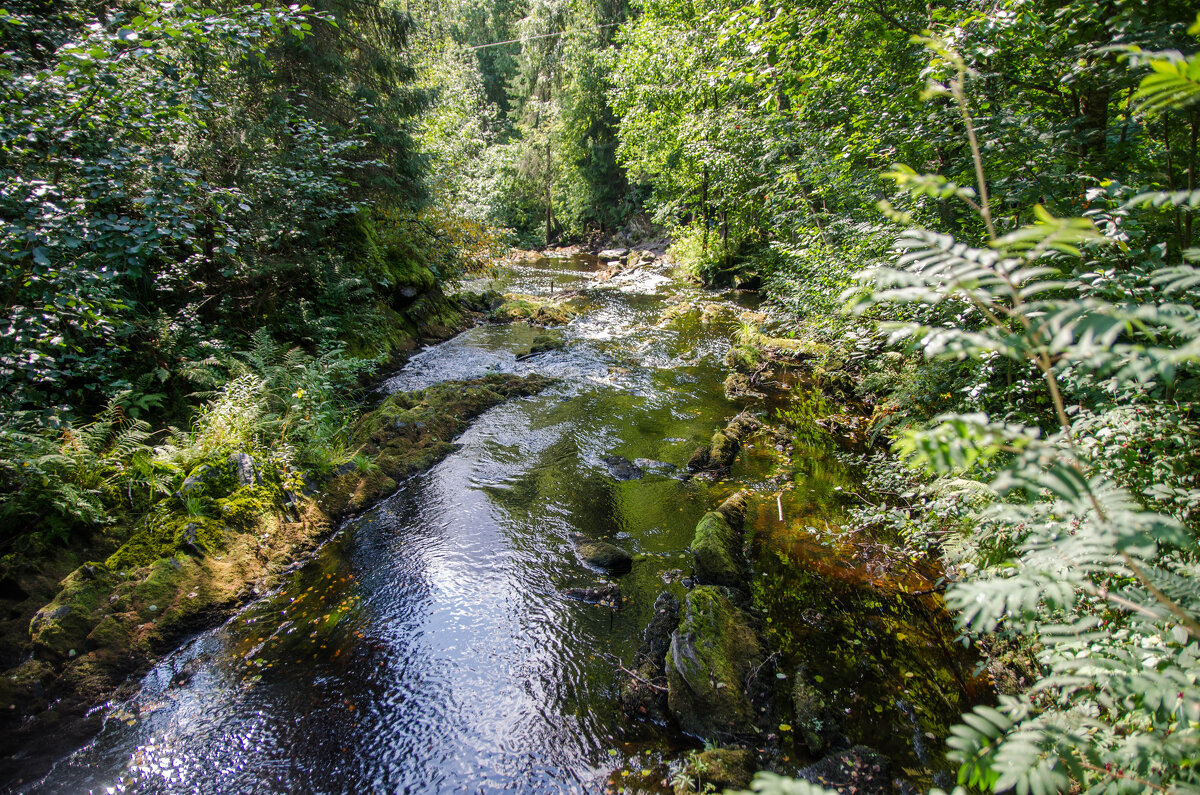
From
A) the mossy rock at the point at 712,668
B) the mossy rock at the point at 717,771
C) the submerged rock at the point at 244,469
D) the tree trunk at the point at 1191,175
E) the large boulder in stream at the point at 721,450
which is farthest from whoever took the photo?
the large boulder in stream at the point at 721,450

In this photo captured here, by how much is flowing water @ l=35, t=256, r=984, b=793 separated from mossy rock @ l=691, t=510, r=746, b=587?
266 millimetres

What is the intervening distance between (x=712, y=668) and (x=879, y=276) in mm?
3294

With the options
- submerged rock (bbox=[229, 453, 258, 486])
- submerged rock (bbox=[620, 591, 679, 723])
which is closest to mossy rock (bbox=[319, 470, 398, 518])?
submerged rock (bbox=[229, 453, 258, 486])

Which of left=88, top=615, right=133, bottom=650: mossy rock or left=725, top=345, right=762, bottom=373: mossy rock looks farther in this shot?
left=725, top=345, right=762, bottom=373: mossy rock

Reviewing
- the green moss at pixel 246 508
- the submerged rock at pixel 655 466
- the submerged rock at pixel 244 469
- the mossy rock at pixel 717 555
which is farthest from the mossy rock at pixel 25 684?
the submerged rock at pixel 655 466

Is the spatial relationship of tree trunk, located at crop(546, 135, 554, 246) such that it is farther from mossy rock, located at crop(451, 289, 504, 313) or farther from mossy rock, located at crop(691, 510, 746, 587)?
mossy rock, located at crop(691, 510, 746, 587)

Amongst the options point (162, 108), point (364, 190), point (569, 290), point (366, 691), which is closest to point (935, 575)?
point (366, 691)

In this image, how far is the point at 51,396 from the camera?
5.09 meters

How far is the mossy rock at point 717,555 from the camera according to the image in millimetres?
4848

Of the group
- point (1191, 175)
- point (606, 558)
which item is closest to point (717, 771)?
point (606, 558)

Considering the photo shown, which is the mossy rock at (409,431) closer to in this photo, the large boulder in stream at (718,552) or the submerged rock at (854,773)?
the large boulder in stream at (718,552)

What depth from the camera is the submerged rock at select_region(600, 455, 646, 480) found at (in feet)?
22.7

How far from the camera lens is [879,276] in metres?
1.49

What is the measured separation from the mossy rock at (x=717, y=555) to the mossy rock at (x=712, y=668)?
1.57ft
